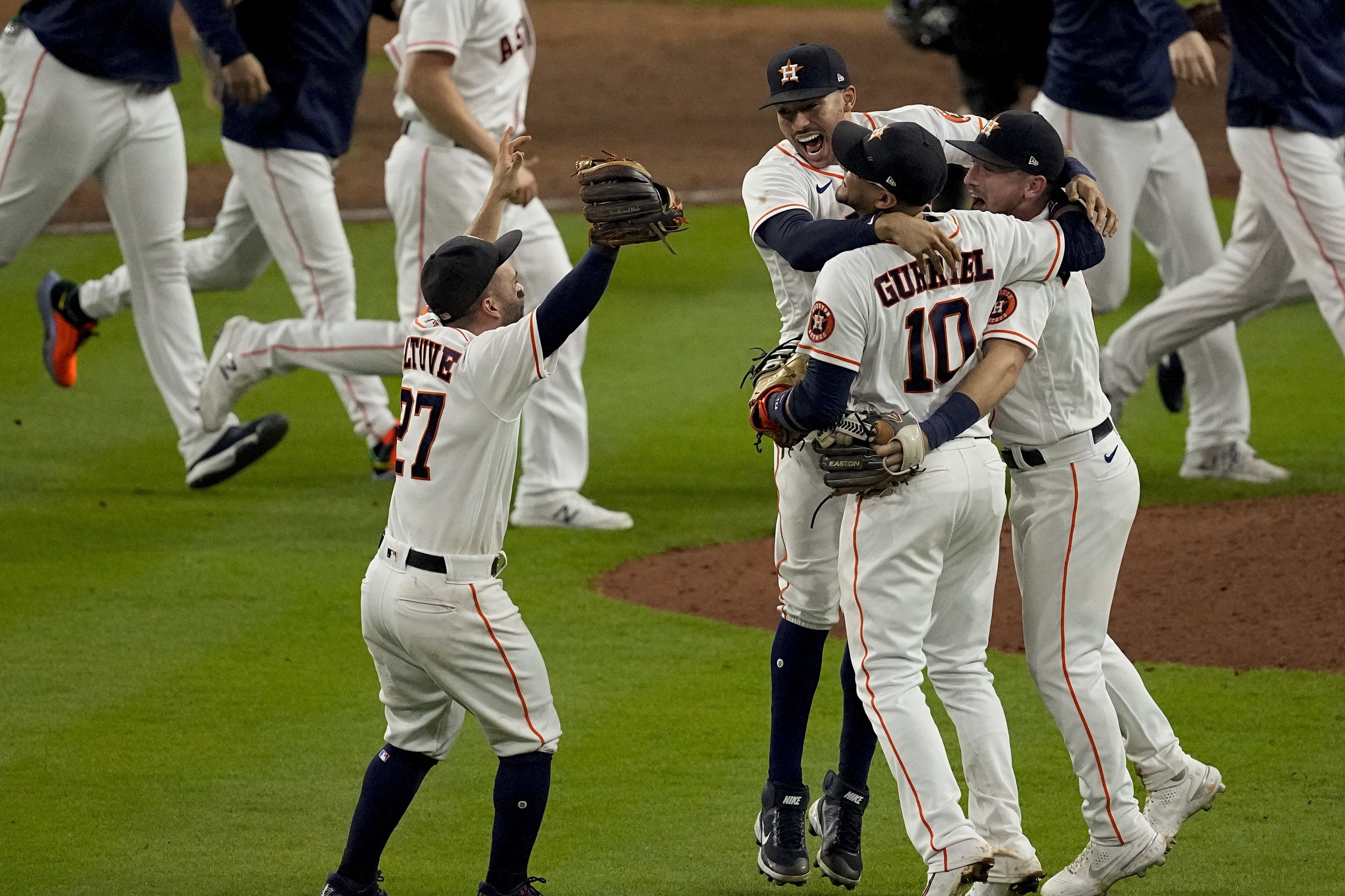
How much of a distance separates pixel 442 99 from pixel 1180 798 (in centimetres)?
372

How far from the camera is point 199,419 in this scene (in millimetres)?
7414

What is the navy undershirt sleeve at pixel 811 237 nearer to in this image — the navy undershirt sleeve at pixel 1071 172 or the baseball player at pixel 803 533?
the baseball player at pixel 803 533

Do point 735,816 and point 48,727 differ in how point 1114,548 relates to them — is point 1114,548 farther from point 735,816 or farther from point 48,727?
point 48,727

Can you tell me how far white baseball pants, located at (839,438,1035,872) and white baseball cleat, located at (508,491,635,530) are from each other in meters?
3.34

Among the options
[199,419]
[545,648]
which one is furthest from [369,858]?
[199,419]

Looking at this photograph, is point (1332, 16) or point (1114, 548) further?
point (1332, 16)

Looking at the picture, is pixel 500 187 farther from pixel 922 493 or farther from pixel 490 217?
pixel 922 493

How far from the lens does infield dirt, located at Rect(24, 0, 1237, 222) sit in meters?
16.0

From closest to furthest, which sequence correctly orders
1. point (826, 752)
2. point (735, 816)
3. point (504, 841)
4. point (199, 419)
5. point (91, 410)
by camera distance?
1. point (504, 841)
2. point (735, 816)
3. point (826, 752)
4. point (199, 419)
5. point (91, 410)

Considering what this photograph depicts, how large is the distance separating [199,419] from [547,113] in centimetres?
1243

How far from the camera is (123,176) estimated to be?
721 cm

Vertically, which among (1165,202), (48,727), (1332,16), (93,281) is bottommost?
(48,727)

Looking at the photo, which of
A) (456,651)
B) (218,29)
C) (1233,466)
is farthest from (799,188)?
(1233,466)

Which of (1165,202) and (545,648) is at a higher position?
(1165,202)
